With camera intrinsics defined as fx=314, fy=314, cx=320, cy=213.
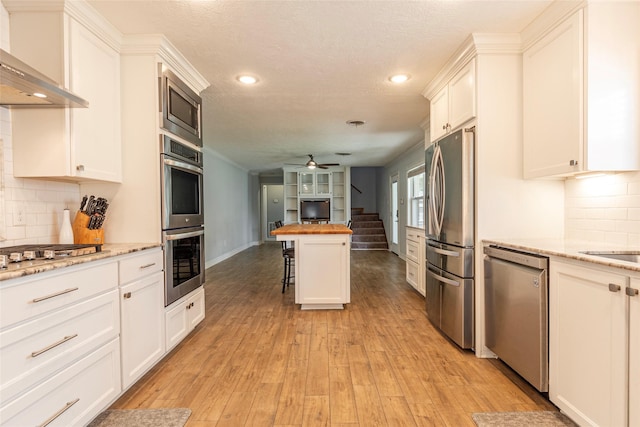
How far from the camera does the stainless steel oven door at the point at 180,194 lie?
2.38 metres

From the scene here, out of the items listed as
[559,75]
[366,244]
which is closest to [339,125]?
[559,75]

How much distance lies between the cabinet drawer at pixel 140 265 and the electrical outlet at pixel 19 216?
670mm

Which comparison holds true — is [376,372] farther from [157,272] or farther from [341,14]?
[341,14]

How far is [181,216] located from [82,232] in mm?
653

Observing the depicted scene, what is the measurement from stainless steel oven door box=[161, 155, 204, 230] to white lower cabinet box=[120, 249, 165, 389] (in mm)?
302

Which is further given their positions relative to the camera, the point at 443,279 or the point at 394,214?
the point at 394,214

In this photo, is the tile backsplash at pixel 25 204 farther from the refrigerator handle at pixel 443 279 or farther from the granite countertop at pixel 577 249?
the granite countertop at pixel 577 249

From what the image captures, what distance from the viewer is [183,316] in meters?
2.67

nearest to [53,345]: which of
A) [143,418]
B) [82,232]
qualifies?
[143,418]

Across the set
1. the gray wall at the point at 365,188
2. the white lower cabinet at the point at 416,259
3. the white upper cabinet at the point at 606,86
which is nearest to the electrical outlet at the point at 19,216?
the white upper cabinet at the point at 606,86

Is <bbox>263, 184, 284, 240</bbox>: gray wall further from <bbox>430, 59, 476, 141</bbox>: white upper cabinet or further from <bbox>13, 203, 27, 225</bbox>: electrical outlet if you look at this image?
<bbox>13, 203, 27, 225</bbox>: electrical outlet

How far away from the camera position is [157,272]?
2273 millimetres

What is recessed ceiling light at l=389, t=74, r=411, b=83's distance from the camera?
3.03 metres

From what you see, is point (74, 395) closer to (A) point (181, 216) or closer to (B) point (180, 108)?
(A) point (181, 216)
